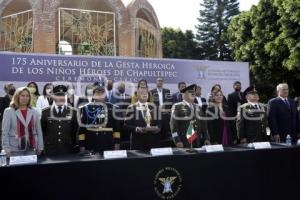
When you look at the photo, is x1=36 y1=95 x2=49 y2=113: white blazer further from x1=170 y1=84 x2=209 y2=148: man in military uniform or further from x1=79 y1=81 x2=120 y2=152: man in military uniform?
x1=170 y1=84 x2=209 y2=148: man in military uniform

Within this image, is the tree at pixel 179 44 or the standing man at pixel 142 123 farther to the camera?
the tree at pixel 179 44

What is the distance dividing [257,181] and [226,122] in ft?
7.58

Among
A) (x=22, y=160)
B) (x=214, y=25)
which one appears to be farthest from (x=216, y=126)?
(x=214, y=25)

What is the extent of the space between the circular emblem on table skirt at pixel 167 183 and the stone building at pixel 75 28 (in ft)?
43.0

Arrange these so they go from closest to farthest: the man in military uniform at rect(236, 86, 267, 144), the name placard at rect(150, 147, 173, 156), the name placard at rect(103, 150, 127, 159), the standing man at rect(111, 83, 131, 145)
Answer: the name placard at rect(103, 150, 127, 159) < the name placard at rect(150, 147, 173, 156) < the standing man at rect(111, 83, 131, 145) < the man in military uniform at rect(236, 86, 267, 144)

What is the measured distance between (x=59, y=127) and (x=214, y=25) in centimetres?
3912

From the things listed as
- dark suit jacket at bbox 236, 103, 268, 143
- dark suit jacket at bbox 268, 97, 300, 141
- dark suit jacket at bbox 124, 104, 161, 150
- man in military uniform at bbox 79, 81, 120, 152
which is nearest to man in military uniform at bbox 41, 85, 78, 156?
man in military uniform at bbox 79, 81, 120, 152

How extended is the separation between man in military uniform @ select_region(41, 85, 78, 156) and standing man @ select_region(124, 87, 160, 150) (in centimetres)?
86

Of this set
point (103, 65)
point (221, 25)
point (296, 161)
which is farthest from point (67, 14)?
point (221, 25)

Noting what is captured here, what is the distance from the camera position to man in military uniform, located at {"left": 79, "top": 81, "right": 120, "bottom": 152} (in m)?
5.35

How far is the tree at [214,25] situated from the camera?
41781mm

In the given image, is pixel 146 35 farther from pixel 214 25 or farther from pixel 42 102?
pixel 214 25

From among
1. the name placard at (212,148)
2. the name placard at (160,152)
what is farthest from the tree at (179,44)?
the name placard at (160,152)

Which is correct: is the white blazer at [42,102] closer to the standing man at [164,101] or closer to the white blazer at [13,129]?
the standing man at [164,101]
